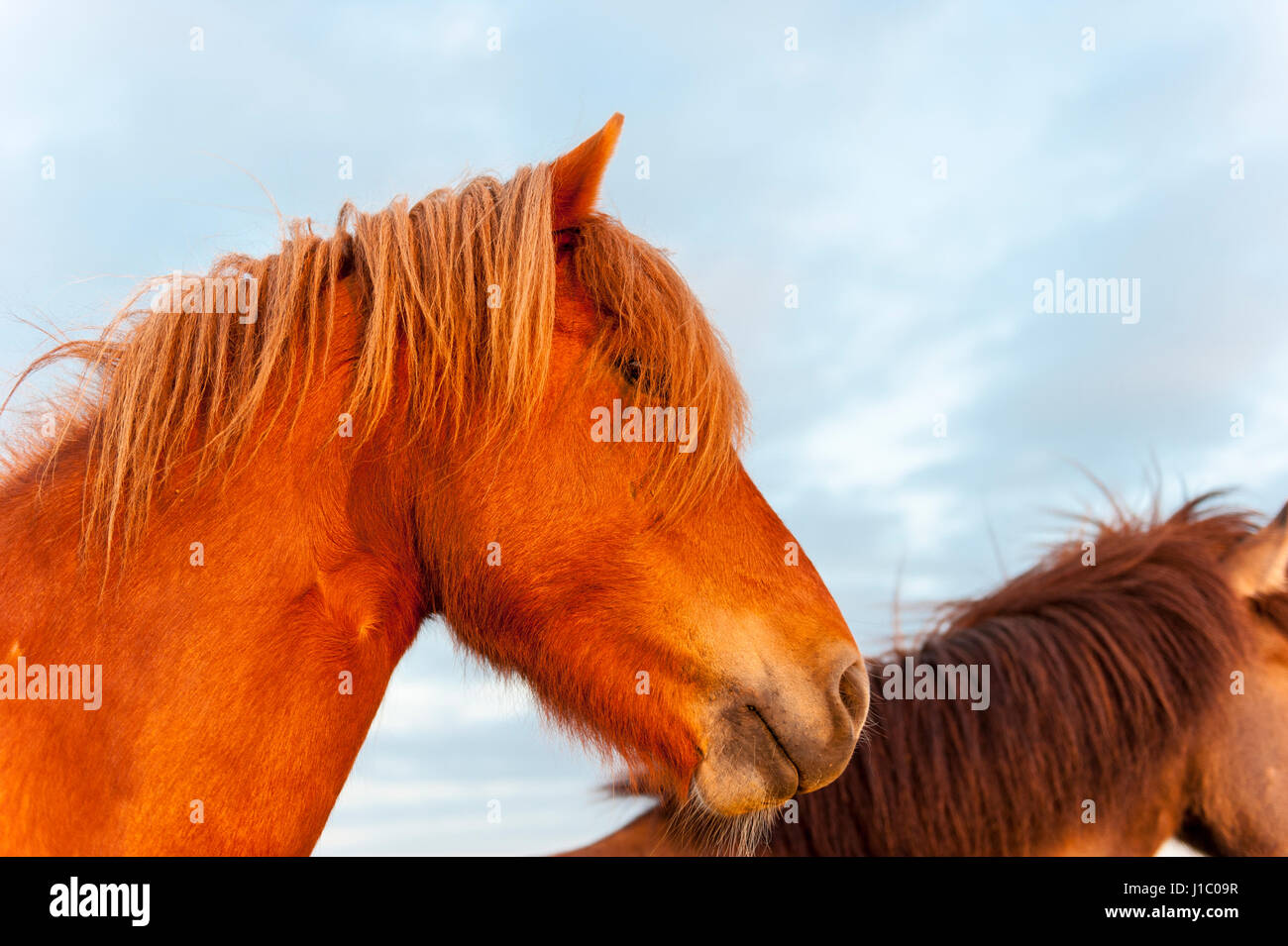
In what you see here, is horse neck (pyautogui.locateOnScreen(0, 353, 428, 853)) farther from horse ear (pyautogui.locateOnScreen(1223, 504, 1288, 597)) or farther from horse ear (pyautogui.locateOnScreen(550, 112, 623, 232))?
horse ear (pyautogui.locateOnScreen(1223, 504, 1288, 597))

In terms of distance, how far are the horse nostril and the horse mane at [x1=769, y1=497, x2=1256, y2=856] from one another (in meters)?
1.98

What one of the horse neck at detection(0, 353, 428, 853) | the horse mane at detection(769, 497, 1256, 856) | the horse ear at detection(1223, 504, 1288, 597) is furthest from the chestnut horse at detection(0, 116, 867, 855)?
the horse ear at detection(1223, 504, 1288, 597)

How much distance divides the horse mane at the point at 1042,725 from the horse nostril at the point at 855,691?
77.8 inches

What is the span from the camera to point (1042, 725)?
4027mm

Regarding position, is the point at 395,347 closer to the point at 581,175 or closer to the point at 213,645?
the point at 581,175

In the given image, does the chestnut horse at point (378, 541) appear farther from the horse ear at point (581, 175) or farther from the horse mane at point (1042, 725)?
the horse mane at point (1042, 725)

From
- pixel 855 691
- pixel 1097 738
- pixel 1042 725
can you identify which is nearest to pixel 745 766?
pixel 855 691

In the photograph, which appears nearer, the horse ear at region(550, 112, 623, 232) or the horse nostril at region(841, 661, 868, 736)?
the horse nostril at region(841, 661, 868, 736)

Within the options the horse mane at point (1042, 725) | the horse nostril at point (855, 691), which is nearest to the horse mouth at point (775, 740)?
the horse nostril at point (855, 691)

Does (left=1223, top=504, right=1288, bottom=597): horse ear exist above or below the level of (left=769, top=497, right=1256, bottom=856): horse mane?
above

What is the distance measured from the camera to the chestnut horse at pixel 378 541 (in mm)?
1819

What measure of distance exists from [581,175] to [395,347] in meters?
0.65

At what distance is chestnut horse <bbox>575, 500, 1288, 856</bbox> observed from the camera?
392 cm

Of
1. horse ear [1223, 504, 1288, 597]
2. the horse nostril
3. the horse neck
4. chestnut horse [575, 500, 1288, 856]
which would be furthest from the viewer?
horse ear [1223, 504, 1288, 597]
